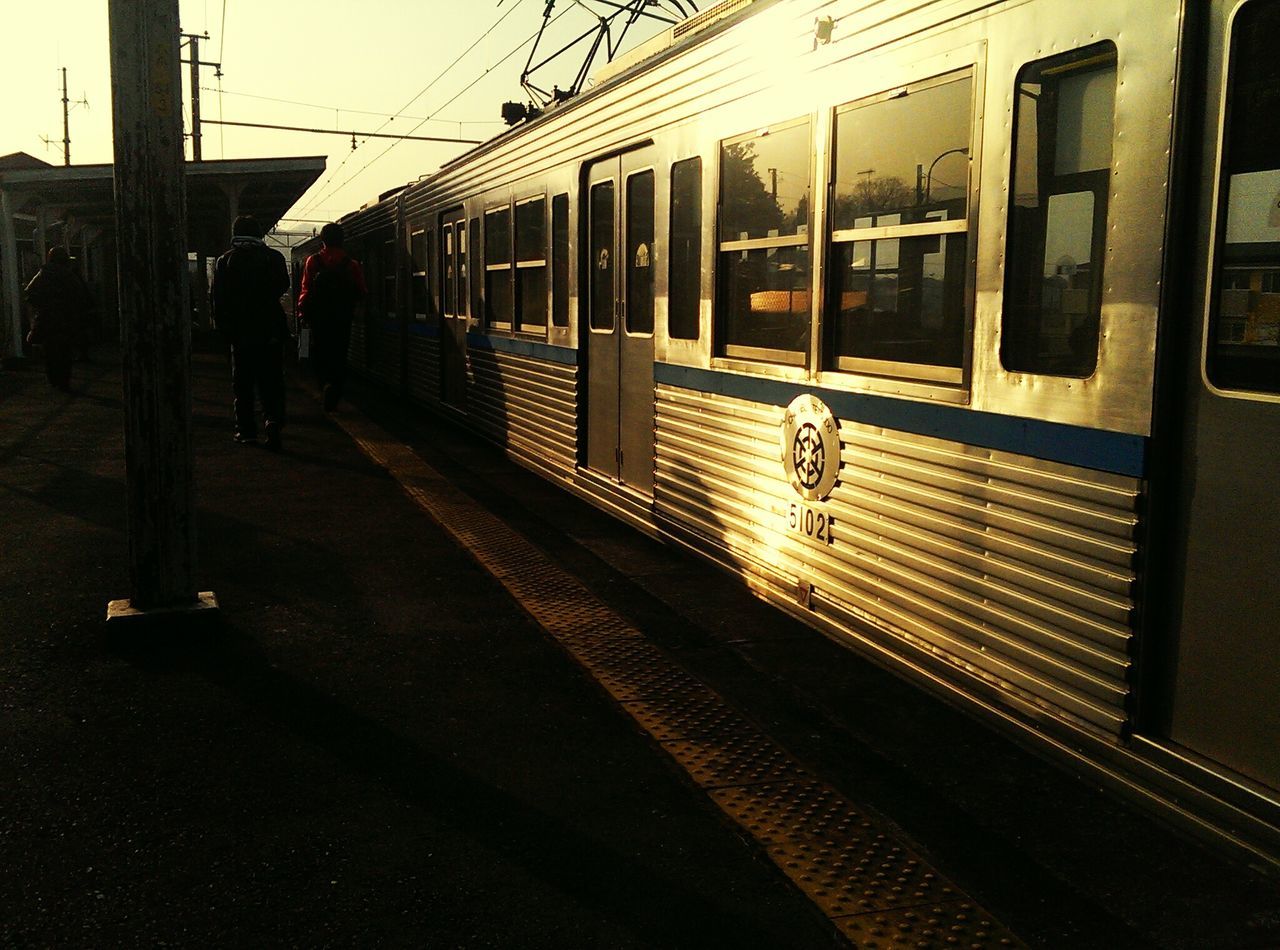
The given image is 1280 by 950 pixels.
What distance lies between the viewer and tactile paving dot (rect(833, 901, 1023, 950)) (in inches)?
101

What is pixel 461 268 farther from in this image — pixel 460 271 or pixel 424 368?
pixel 424 368

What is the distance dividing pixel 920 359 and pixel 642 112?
294 cm

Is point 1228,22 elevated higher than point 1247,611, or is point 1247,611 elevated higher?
point 1228,22

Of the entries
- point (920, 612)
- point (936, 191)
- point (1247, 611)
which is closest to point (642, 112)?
point (936, 191)

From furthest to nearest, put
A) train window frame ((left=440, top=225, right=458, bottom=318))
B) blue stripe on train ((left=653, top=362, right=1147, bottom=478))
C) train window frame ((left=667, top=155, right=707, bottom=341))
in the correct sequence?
train window frame ((left=440, top=225, right=458, bottom=318)) < train window frame ((left=667, top=155, right=707, bottom=341)) < blue stripe on train ((left=653, top=362, right=1147, bottom=478))

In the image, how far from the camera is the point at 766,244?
509 centimetres

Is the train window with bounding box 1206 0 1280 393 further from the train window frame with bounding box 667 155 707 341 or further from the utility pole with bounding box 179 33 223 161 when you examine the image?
the utility pole with bounding box 179 33 223 161

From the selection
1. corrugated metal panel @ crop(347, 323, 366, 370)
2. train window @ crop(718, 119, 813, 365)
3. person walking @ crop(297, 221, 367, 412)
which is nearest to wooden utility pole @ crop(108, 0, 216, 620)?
train window @ crop(718, 119, 813, 365)

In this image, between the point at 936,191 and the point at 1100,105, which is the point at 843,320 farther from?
the point at 1100,105

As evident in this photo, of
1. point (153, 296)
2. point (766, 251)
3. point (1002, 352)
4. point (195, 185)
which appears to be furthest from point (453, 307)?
point (195, 185)

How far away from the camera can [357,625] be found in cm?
494

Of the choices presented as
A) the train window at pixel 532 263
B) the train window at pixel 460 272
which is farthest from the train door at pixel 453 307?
the train window at pixel 532 263

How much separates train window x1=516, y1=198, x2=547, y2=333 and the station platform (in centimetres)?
312

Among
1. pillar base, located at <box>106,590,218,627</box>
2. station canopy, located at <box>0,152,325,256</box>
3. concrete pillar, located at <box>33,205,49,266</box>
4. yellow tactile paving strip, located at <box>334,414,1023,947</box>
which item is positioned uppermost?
station canopy, located at <box>0,152,325,256</box>
